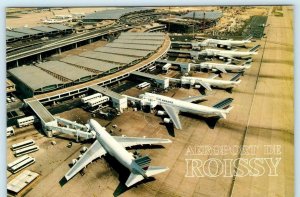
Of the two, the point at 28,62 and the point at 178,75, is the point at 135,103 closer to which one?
the point at 178,75

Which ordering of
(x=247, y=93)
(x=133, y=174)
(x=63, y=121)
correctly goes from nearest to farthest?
(x=133, y=174) → (x=63, y=121) → (x=247, y=93)

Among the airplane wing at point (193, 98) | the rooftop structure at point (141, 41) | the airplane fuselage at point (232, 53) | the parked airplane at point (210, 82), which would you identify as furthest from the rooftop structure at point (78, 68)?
the airplane wing at point (193, 98)

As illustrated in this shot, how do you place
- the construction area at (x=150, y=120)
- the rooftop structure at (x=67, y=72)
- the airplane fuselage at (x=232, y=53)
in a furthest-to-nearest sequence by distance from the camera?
1. the airplane fuselage at (x=232, y=53)
2. the rooftop structure at (x=67, y=72)
3. the construction area at (x=150, y=120)

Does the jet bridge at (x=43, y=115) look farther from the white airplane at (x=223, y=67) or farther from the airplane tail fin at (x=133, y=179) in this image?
the white airplane at (x=223, y=67)

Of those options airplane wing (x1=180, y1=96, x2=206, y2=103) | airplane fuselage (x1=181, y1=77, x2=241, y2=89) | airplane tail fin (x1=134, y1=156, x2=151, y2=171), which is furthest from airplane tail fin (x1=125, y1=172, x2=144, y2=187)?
airplane fuselage (x1=181, y1=77, x2=241, y2=89)

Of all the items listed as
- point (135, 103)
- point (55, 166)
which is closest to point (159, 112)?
point (135, 103)

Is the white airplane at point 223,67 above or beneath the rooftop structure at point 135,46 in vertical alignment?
beneath

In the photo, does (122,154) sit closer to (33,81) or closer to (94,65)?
(33,81)

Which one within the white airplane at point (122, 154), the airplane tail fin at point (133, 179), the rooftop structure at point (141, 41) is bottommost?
the airplane tail fin at point (133, 179)
